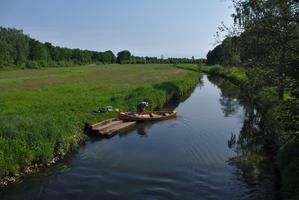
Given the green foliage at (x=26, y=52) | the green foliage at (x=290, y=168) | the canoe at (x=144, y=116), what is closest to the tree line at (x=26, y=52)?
the green foliage at (x=26, y=52)

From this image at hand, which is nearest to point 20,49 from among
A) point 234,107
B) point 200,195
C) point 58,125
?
point 234,107

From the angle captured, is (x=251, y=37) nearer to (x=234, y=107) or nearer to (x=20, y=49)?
(x=234, y=107)

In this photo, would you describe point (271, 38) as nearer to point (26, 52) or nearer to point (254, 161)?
point (254, 161)

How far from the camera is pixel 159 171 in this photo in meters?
18.2

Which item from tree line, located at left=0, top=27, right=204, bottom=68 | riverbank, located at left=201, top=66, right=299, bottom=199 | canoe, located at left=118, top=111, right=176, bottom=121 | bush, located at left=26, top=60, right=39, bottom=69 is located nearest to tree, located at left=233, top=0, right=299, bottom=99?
riverbank, located at left=201, top=66, right=299, bottom=199

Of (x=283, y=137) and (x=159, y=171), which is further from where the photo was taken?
(x=283, y=137)

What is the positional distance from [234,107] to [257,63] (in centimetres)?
1965

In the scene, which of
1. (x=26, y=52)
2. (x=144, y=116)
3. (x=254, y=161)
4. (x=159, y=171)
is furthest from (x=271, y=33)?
(x=26, y=52)

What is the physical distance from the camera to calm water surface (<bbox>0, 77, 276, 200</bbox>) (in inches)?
609

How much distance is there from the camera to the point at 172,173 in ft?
59.2

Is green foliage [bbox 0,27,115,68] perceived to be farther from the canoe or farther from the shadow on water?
the shadow on water

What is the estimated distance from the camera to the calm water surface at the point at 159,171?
50.8 feet

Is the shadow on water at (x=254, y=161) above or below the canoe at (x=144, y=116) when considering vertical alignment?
below

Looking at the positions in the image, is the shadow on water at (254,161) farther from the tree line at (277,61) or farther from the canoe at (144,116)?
the canoe at (144,116)
